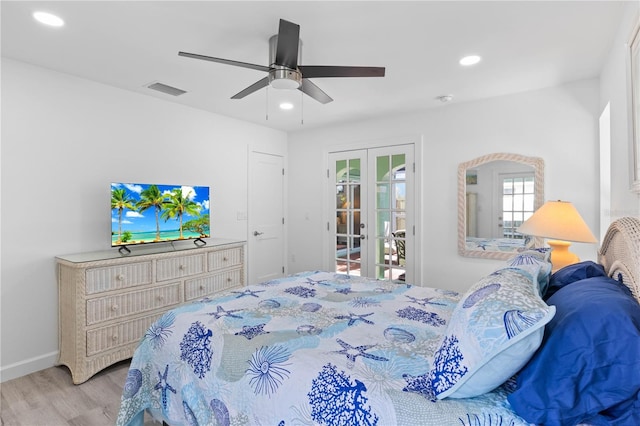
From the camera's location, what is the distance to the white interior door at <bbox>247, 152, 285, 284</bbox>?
15.7 feet

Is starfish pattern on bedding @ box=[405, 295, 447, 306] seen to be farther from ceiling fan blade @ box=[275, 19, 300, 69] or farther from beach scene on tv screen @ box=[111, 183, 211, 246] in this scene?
beach scene on tv screen @ box=[111, 183, 211, 246]

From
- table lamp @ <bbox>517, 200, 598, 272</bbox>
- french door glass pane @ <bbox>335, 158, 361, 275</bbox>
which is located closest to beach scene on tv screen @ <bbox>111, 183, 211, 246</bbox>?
french door glass pane @ <bbox>335, 158, 361, 275</bbox>

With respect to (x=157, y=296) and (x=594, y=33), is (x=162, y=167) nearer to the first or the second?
(x=157, y=296)

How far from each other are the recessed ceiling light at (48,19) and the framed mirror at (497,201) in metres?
3.77

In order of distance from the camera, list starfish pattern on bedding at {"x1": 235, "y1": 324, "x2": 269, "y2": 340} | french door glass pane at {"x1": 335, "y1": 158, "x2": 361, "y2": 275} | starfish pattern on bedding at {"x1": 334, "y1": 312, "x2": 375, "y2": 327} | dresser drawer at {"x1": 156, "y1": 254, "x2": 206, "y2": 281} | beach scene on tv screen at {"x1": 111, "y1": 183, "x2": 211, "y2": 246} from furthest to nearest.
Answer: french door glass pane at {"x1": 335, "y1": 158, "x2": 361, "y2": 275} < dresser drawer at {"x1": 156, "y1": 254, "x2": 206, "y2": 281} < beach scene on tv screen at {"x1": 111, "y1": 183, "x2": 211, "y2": 246} < starfish pattern on bedding at {"x1": 334, "y1": 312, "x2": 375, "y2": 327} < starfish pattern on bedding at {"x1": 235, "y1": 324, "x2": 269, "y2": 340}

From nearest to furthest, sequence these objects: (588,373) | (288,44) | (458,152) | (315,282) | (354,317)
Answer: (588,373) < (354,317) < (288,44) < (315,282) < (458,152)

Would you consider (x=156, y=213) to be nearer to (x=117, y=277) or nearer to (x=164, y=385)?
(x=117, y=277)

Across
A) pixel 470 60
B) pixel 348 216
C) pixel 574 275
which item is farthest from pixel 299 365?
pixel 348 216

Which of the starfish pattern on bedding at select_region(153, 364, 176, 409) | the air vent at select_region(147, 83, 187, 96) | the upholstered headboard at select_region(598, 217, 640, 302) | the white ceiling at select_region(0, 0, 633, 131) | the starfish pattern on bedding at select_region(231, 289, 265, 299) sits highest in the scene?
the air vent at select_region(147, 83, 187, 96)

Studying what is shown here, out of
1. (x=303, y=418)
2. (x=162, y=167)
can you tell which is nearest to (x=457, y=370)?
(x=303, y=418)

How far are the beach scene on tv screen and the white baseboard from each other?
1.09 m

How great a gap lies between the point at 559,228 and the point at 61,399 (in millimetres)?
3851

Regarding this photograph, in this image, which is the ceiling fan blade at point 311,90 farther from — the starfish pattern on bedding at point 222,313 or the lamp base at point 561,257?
the lamp base at point 561,257

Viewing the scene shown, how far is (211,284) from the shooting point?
3.61 meters
